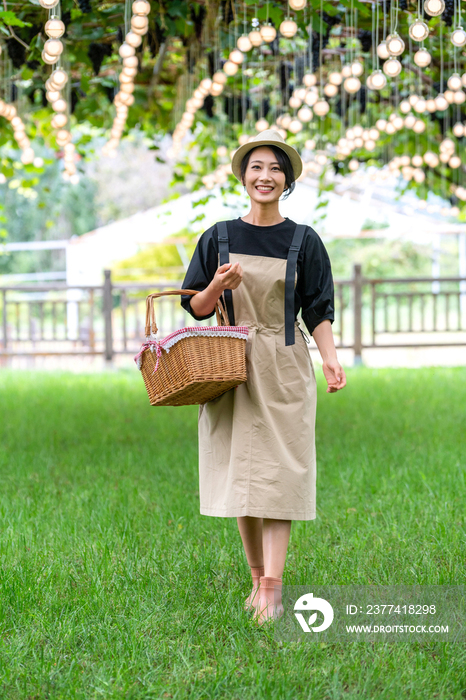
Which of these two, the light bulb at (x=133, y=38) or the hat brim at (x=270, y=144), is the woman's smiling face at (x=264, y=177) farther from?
the light bulb at (x=133, y=38)

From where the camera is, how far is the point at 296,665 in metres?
2.24

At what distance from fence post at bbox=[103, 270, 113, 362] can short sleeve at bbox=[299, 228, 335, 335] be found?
32.4 ft

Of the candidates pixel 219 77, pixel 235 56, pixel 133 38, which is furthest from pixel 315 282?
pixel 219 77

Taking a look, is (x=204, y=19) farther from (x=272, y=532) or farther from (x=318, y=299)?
(x=272, y=532)

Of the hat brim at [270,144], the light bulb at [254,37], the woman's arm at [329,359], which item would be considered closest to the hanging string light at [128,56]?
the light bulb at [254,37]

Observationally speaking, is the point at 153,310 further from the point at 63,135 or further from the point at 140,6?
the point at 63,135

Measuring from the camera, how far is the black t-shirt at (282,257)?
2730 millimetres

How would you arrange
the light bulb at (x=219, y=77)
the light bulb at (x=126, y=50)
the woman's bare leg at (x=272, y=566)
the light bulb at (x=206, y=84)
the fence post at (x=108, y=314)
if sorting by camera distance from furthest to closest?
the fence post at (x=108, y=314) < the light bulb at (x=206, y=84) < the light bulb at (x=219, y=77) < the light bulb at (x=126, y=50) < the woman's bare leg at (x=272, y=566)

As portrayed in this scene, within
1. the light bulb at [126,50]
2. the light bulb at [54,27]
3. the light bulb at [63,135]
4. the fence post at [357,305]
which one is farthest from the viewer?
the fence post at [357,305]

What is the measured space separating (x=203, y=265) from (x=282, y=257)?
30 centimetres

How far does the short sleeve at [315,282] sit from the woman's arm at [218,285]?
301 mm

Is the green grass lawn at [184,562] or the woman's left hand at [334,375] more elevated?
the woman's left hand at [334,375]

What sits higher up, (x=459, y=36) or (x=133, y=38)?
(x=133, y=38)

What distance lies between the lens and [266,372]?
2.66 meters
